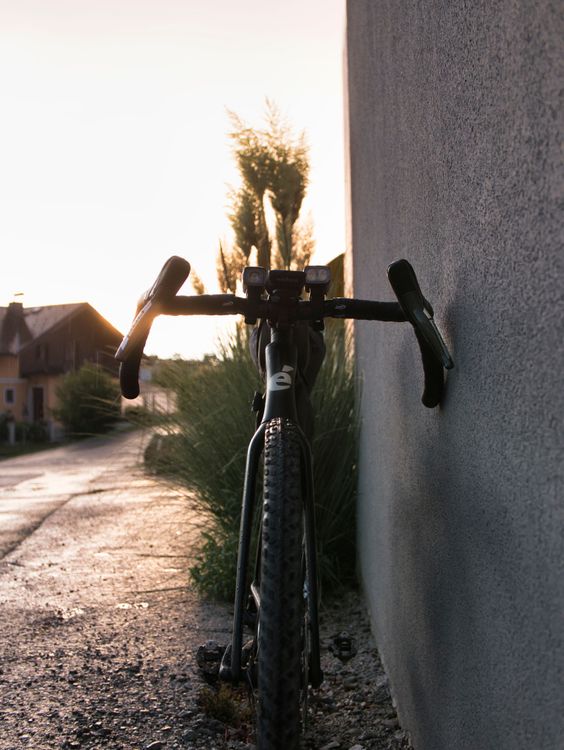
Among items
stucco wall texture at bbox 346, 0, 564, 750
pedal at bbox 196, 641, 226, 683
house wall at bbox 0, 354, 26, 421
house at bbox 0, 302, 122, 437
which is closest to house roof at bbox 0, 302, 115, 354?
house at bbox 0, 302, 122, 437

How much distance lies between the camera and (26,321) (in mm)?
31391

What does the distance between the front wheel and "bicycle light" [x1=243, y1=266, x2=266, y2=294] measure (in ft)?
1.09

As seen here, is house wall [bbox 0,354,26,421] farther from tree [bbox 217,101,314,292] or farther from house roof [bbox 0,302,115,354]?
tree [bbox 217,101,314,292]

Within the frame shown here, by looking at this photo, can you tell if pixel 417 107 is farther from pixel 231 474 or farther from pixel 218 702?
pixel 231 474

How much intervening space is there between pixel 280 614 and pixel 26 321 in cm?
3178

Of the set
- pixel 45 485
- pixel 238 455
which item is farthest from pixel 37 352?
pixel 238 455

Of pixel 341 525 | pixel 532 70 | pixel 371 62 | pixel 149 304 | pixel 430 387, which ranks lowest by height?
pixel 341 525

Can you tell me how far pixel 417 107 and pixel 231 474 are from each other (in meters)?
1.90

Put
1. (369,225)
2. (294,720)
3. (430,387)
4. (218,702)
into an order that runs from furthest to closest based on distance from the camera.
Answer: (369,225) → (218,702) → (430,387) → (294,720)

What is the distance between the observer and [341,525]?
335 centimetres

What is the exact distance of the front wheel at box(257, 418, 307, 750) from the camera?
1188 millimetres

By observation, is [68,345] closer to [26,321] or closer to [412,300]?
[26,321]

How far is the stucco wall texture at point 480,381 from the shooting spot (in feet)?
2.71

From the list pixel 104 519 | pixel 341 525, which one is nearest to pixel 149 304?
pixel 341 525
